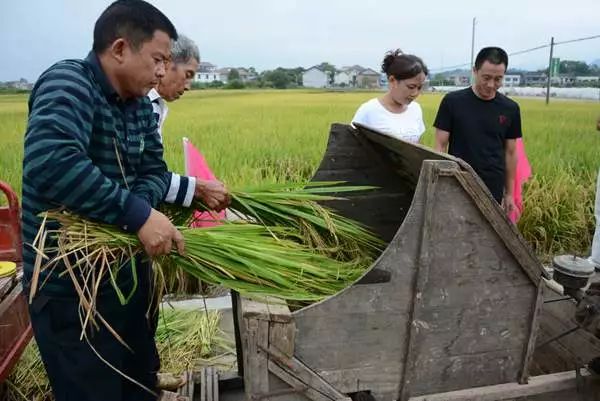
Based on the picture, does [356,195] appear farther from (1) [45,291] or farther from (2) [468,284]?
(1) [45,291]

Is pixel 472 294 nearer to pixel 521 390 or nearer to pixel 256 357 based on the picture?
pixel 521 390

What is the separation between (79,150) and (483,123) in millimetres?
2619

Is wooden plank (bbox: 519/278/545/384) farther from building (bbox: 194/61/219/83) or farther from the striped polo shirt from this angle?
building (bbox: 194/61/219/83)

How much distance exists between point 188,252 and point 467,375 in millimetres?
1001

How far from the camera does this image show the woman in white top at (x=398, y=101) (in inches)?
124

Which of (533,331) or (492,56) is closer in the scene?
(533,331)

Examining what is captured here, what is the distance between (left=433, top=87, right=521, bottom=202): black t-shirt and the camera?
3.21 meters

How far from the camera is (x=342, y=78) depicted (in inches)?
2275

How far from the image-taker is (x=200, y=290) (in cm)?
359

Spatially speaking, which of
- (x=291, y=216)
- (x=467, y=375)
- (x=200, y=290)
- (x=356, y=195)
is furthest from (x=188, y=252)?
(x=200, y=290)

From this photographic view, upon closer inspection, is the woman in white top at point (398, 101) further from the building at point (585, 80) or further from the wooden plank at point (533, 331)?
the building at point (585, 80)

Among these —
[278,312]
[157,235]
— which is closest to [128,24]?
[157,235]

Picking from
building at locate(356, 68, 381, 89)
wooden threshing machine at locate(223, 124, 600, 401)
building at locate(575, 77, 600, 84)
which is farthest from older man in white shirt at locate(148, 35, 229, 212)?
building at locate(356, 68, 381, 89)

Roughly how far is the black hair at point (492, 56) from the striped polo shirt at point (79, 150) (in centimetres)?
229
